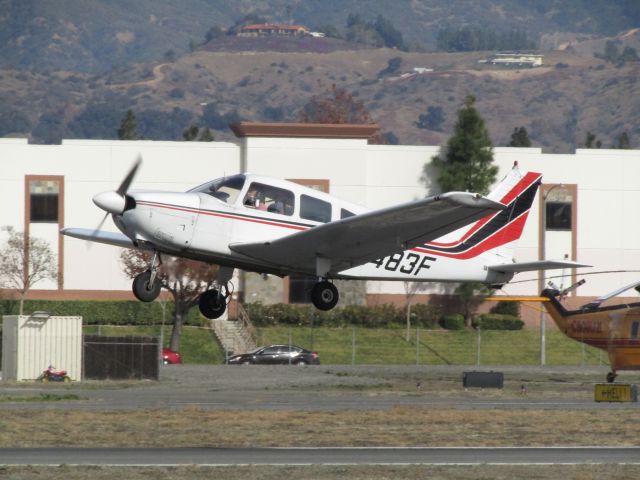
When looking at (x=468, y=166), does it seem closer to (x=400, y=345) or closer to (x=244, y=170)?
(x=244, y=170)

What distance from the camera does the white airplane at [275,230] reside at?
1071 inches

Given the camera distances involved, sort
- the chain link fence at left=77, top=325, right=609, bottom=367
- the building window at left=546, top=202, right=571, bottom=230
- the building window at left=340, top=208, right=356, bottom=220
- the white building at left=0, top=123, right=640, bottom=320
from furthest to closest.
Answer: the building window at left=546, top=202, right=571, bottom=230 < the white building at left=0, top=123, right=640, bottom=320 < the chain link fence at left=77, top=325, right=609, bottom=367 < the building window at left=340, top=208, right=356, bottom=220

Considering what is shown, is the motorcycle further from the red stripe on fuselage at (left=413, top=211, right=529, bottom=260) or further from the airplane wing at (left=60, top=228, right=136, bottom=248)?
the red stripe on fuselage at (left=413, top=211, right=529, bottom=260)


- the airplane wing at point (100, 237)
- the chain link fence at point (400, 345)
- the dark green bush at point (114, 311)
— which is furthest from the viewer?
the dark green bush at point (114, 311)

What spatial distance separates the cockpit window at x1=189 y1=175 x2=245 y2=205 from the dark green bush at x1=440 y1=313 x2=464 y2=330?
2079 inches

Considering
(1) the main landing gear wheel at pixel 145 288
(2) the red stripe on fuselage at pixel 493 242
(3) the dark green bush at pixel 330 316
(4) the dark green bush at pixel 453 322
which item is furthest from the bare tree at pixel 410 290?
(1) the main landing gear wheel at pixel 145 288

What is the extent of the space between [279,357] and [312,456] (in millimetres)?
34711

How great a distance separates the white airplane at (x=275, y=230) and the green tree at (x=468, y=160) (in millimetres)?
52367

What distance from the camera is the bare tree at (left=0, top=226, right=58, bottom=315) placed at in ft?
260

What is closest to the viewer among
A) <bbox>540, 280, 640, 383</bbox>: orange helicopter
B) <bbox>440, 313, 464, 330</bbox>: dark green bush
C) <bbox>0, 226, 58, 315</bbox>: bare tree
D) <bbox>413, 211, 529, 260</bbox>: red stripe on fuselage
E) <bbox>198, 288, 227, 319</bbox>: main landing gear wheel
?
<bbox>198, 288, 227, 319</bbox>: main landing gear wheel

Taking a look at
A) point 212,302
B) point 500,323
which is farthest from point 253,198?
point 500,323

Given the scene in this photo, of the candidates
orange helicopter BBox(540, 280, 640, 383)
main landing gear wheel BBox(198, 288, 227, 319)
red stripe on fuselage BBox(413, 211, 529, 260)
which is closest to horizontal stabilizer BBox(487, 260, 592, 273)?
red stripe on fuselage BBox(413, 211, 529, 260)

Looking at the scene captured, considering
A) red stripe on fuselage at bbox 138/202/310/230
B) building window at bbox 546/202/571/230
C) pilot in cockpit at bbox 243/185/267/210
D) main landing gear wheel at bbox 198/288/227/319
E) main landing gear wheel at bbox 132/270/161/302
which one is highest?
building window at bbox 546/202/571/230

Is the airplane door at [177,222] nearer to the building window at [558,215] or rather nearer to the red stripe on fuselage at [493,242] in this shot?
the red stripe on fuselage at [493,242]
